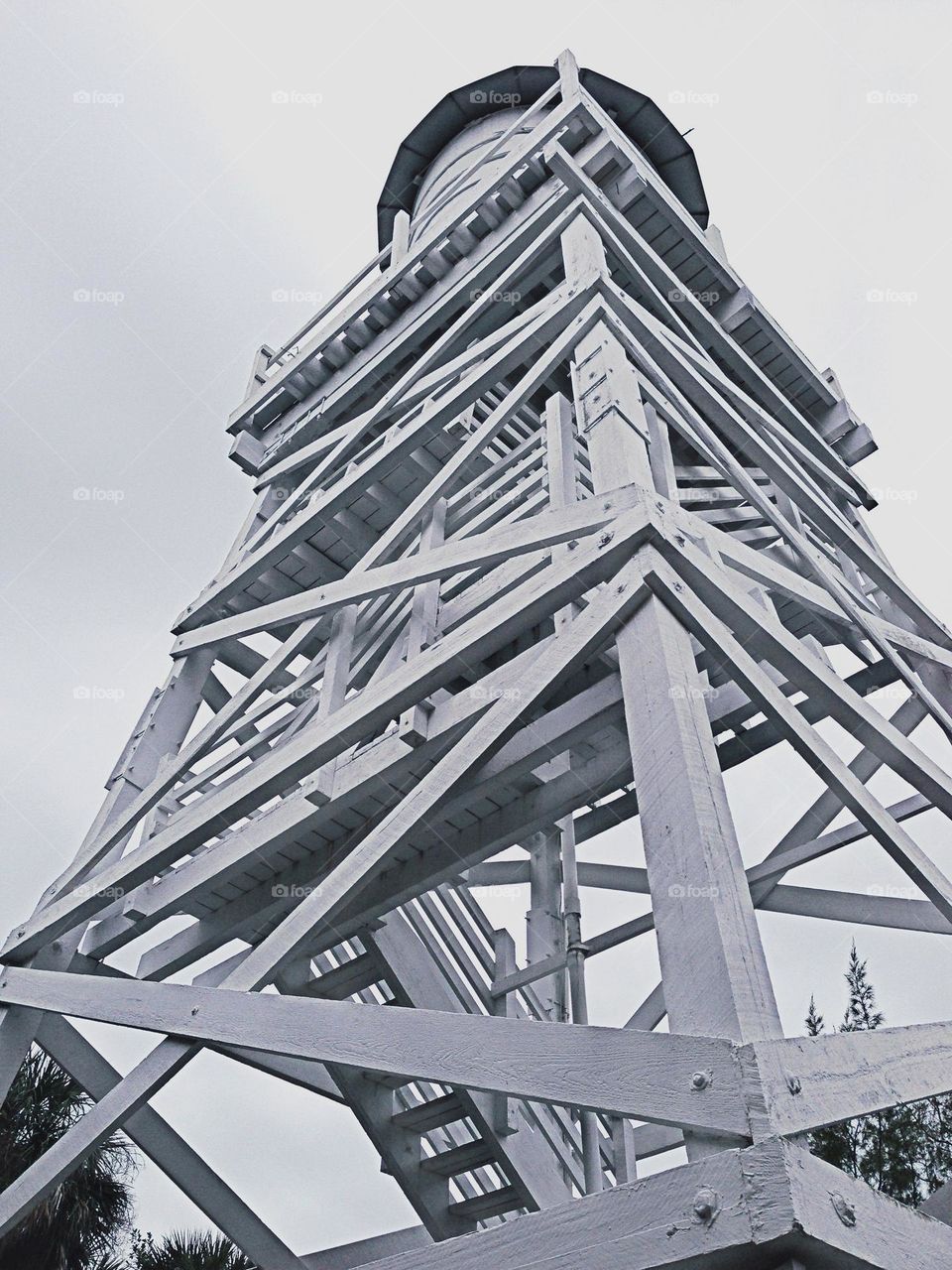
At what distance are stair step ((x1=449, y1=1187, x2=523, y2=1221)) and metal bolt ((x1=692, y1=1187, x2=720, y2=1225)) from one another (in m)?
3.50

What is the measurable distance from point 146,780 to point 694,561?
12.4ft

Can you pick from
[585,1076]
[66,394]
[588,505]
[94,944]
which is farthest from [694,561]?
[66,394]

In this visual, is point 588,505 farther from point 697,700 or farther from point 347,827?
point 347,827

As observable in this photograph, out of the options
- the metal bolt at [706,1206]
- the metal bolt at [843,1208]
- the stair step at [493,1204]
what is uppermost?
the metal bolt at [706,1206]

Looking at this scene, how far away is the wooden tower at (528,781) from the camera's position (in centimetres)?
262

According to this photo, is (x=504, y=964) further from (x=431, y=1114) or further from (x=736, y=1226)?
(x=736, y=1226)

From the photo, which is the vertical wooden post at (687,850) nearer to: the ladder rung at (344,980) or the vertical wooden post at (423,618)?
the vertical wooden post at (423,618)

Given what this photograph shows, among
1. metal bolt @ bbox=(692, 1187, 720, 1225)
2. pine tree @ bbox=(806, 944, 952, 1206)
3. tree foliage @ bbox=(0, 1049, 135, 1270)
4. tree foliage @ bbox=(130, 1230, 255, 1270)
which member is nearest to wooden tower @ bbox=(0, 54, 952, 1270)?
metal bolt @ bbox=(692, 1187, 720, 1225)

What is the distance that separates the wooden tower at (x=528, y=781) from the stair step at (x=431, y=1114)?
0.03 metres

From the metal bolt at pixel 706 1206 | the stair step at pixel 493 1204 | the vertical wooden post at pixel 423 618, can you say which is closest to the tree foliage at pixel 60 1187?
the stair step at pixel 493 1204

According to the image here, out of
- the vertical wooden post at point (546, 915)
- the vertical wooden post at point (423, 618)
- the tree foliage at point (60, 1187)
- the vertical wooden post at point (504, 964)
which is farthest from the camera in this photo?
the tree foliage at point (60, 1187)

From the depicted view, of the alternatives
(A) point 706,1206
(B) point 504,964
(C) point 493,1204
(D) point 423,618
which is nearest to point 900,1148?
(B) point 504,964

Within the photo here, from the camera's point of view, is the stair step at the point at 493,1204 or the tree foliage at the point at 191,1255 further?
the tree foliage at the point at 191,1255

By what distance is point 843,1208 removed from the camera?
2.30 meters
